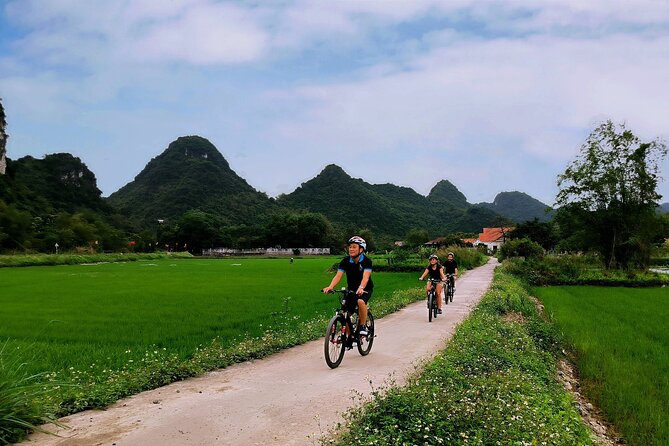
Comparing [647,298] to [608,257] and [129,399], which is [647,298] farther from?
[129,399]

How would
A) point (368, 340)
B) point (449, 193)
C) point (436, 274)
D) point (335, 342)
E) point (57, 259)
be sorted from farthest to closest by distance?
point (449, 193) → point (57, 259) → point (436, 274) → point (368, 340) → point (335, 342)

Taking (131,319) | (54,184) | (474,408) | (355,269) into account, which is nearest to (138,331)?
(131,319)

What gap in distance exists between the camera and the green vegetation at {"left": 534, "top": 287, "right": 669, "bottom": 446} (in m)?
5.57

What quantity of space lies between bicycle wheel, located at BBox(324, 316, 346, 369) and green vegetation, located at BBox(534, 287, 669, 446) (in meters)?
3.85

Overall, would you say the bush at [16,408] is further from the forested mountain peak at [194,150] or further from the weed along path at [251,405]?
the forested mountain peak at [194,150]

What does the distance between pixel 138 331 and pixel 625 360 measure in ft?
34.6

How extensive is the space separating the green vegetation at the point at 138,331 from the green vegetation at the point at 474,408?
3317 millimetres

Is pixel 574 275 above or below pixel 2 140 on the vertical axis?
below

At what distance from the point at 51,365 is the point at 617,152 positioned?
125 ft

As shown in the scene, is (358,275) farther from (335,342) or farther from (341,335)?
(335,342)

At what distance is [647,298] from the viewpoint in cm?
2016

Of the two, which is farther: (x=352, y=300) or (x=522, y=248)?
(x=522, y=248)

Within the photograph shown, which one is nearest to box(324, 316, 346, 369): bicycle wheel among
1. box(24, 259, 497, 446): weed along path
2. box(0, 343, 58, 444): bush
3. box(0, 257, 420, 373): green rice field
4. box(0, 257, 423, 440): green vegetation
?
box(24, 259, 497, 446): weed along path

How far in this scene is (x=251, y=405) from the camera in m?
5.38
